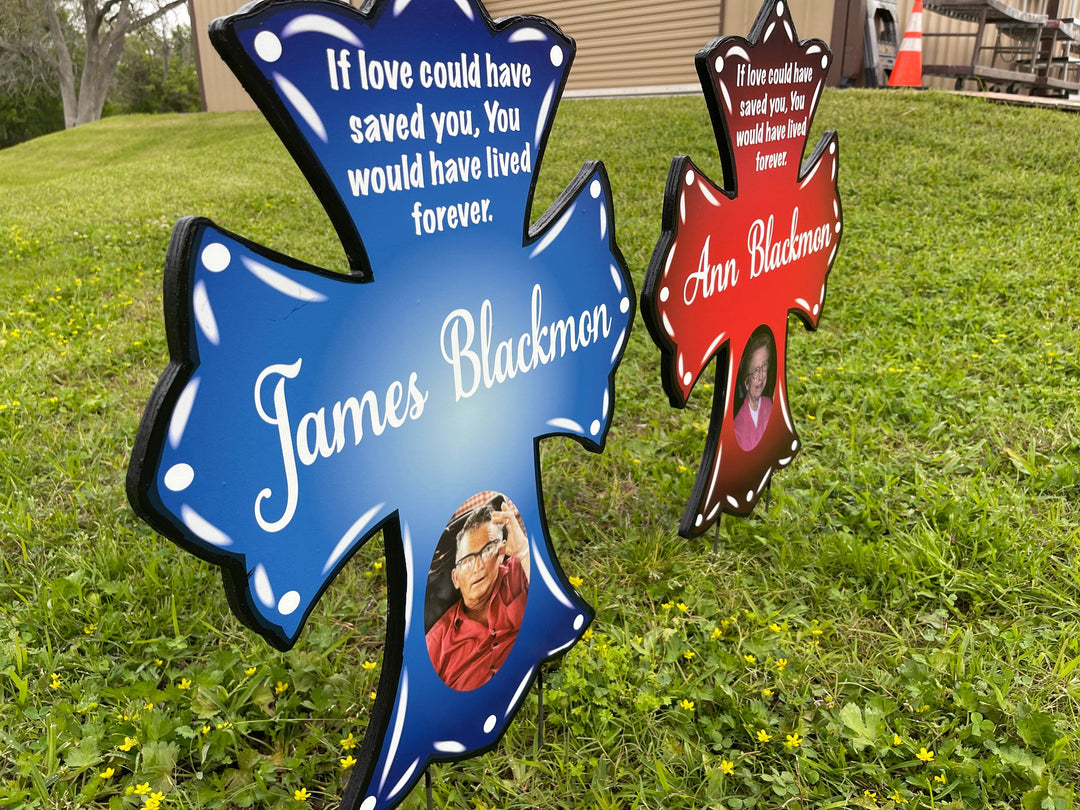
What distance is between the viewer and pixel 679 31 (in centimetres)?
1056

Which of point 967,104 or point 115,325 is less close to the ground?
point 967,104

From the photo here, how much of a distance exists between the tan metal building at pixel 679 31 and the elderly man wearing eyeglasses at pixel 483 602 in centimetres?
900

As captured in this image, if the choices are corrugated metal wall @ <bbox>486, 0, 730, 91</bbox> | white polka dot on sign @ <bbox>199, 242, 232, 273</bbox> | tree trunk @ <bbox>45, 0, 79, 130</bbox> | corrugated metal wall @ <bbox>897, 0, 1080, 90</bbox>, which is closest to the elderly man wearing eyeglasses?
white polka dot on sign @ <bbox>199, 242, 232, 273</bbox>

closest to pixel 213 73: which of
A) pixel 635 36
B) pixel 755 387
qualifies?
pixel 635 36

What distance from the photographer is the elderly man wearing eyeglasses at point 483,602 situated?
5.04 feet

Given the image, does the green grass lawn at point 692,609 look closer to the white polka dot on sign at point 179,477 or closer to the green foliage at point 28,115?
the white polka dot on sign at point 179,477

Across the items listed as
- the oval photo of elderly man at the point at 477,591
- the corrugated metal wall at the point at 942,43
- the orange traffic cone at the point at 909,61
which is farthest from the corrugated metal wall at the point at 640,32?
the oval photo of elderly man at the point at 477,591

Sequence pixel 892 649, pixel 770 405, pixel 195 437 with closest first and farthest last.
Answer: pixel 195 437 → pixel 892 649 → pixel 770 405

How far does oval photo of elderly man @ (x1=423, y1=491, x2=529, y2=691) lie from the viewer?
1505mm

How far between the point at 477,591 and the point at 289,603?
0.46 metres

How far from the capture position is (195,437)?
1026mm

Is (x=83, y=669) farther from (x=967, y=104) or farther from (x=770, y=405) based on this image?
(x=967, y=104)

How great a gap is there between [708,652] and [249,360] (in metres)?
1.54

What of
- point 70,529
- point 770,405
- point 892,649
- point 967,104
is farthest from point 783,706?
point 967,104
